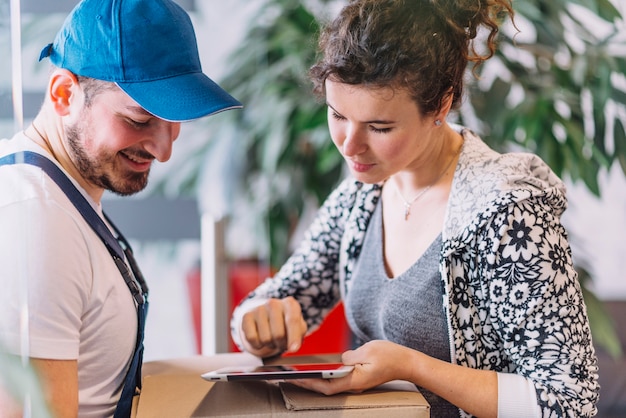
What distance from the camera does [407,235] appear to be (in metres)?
1.29

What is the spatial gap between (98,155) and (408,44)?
0.50 metres

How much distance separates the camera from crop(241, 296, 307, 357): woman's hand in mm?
1283

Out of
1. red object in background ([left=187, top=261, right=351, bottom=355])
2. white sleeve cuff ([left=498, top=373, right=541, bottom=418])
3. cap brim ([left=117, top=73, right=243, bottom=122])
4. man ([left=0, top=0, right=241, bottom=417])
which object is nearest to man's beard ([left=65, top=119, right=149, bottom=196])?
man ([left=0, top=0, right=241, bottom=417])

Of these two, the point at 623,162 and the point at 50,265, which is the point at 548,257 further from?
the point at 623,162

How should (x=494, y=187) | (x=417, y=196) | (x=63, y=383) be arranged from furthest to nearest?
(x=417, y=196) → (x=494, y=187) → (x=63, y=383)

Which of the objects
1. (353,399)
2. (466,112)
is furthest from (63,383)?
(466,112)

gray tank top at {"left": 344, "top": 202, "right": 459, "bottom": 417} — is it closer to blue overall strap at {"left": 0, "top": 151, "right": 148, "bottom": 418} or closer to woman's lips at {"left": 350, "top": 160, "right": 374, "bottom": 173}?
woman's lips at {"left": 350, "top": 160, "right": 374, "bottom": 173}

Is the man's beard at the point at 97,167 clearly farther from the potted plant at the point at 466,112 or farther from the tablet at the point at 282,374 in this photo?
the potted plant at the point at 466,112

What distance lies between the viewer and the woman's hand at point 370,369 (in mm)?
981

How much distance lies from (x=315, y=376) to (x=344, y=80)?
1.53 ft

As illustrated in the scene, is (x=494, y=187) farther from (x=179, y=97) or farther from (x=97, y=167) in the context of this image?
(x=97, y=167)

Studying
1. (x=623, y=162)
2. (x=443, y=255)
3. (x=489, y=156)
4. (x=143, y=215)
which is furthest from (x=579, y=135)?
(x=143, y=215)

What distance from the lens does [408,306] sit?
1.20 metres

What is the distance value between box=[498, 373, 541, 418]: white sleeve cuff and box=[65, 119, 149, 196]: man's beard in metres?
0.64
